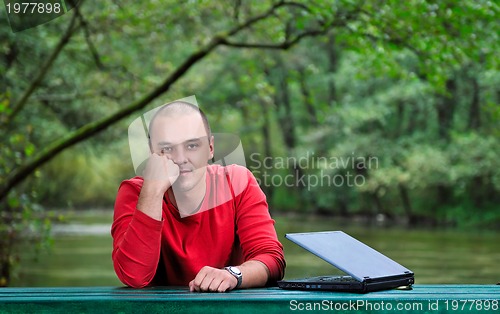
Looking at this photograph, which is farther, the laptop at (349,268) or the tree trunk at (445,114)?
the tree trunk at (445,114)

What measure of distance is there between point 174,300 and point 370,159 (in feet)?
106

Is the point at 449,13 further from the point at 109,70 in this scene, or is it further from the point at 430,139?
the point at 430,139

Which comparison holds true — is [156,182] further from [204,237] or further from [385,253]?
[385,253]

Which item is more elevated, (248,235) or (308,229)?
(248,235)

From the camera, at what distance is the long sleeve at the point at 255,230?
3.20m

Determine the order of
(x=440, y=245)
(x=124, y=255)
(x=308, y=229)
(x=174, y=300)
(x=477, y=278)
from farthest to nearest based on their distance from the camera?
(x=308, y=229) < (x=440, y=245) < (x=477, y=278) < (x=124, y=255) < (x=174, y=300)

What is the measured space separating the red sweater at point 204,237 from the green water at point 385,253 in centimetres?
798

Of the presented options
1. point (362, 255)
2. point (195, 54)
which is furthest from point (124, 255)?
point (195, 54)

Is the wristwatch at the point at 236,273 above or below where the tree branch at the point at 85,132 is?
below

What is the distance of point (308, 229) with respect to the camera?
1075 inches

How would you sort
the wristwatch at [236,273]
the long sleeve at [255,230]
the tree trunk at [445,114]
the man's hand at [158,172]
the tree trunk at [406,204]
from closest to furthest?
the wristwatch at [236,273] → the man's hand at [158,172] → the long sleeve at [255,230] → the tree trunk at [406,204] → the tree trunk at [445,114]

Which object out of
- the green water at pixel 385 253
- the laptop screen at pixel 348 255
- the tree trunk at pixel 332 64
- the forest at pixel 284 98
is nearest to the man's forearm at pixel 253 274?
the laptop screen at pixel 348 255

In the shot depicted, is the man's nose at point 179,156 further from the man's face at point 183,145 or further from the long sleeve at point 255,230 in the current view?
the long sleeve at point 255,230

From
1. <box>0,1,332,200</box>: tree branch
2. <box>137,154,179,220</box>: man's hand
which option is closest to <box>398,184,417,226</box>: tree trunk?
<box>0,1,332,200</box>: tree branch
